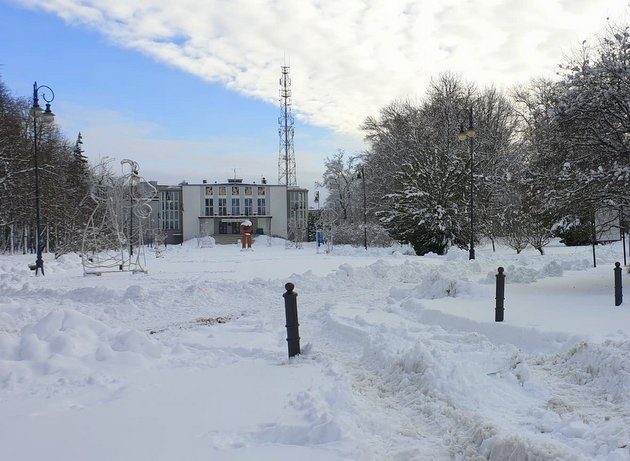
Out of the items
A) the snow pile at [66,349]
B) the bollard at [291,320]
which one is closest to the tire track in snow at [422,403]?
the bollard at [291,320]

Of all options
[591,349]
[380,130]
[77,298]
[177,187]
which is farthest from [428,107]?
[177,187]

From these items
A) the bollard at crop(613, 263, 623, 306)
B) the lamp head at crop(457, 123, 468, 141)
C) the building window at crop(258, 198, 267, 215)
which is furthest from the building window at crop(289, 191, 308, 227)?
the bollard at crop(613, 263, 623, 306)

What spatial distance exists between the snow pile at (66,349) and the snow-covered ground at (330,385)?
23 mm

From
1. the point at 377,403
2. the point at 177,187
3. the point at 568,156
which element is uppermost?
the point at 177,187

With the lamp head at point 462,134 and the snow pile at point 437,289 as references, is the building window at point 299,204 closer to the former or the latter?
the lamp head at point 462,134

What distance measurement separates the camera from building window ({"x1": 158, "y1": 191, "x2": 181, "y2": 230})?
100375mm

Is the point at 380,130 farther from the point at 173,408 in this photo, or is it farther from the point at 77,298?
the point at 173,408

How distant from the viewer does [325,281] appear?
55.1 ft

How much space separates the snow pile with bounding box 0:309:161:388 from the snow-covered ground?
0.02m

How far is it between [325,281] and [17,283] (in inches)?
388

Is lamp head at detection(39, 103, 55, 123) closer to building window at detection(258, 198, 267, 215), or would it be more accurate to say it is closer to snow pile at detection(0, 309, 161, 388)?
snow pile at detection(0, 309, 161, 388)

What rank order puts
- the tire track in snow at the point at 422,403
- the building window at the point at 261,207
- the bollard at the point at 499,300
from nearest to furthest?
the tire track in snow at the point at 422,403
the bollard at the point at 499,300
the building window at the point at 261,207

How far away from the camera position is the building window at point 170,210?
100 meters

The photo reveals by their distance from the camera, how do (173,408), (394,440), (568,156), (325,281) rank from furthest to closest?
(325,281) → (568,156) → (173,408) → (394,440)
